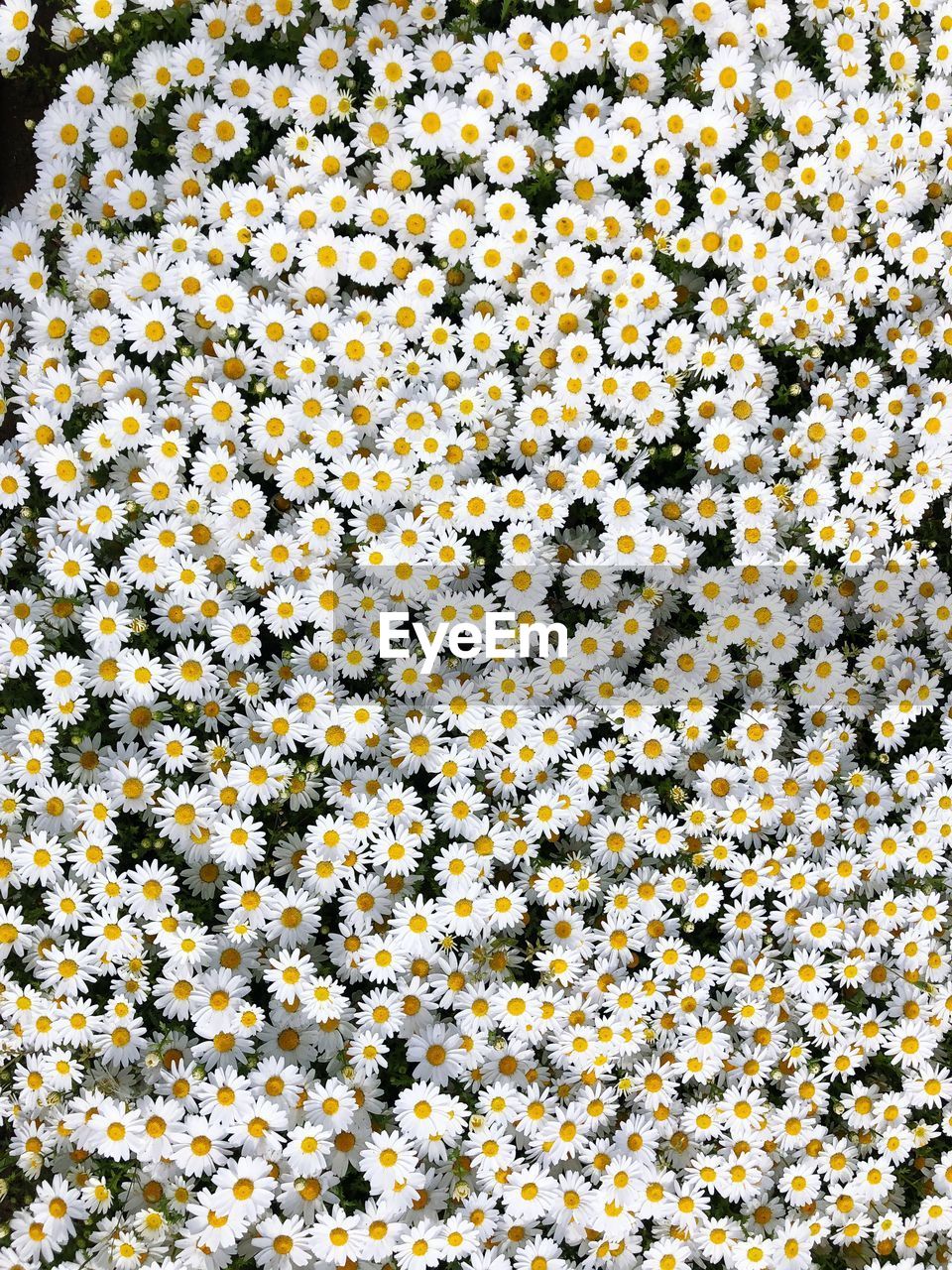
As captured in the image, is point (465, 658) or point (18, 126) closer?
point (465, 658)

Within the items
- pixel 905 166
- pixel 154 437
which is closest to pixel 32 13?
pixel 154 437

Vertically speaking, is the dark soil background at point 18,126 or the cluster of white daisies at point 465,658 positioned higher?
the dark soil background at point 18,126

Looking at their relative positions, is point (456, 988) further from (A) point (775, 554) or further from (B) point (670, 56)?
(B) point (670, 56)

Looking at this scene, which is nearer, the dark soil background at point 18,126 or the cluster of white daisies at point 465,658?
the cluster of white daisies at point 465,658

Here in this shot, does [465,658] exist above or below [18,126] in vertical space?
below
